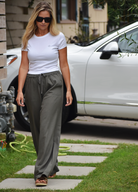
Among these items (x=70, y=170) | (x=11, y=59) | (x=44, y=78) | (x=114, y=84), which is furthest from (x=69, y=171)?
(x=11, y=59)

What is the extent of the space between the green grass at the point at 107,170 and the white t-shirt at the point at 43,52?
115 centimetres

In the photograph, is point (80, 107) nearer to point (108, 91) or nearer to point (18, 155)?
point (108, 91)

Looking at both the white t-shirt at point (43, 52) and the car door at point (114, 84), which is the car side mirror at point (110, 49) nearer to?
the car door at point (114, 84)

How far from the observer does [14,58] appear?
6848 mm

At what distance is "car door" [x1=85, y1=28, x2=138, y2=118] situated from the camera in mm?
6145

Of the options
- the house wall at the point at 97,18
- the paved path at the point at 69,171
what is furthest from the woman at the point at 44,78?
the house wall at the point at 97,18

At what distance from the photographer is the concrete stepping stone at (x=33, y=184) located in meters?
4.04

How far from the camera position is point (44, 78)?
4.09m

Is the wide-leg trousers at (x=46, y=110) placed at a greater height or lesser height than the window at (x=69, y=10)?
lesser

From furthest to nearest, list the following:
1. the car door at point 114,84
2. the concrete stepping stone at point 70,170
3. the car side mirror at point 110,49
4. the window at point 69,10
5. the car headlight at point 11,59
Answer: the window at point 69,10, the car headlight at point 11,59, the car door at point 114,84, the car side mirror at point 110,49, the concrete stepping stone at point 70,170

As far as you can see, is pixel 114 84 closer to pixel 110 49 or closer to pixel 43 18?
pixel 110 49

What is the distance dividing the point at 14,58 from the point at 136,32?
1.99 metres

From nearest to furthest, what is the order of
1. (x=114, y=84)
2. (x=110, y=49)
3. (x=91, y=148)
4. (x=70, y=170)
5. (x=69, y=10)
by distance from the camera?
(x=70, y=170)
(x=91, y=148)
(x=110, y=49)
(x=114, y=84)
(x=69, y=10)

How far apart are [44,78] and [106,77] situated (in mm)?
2290
